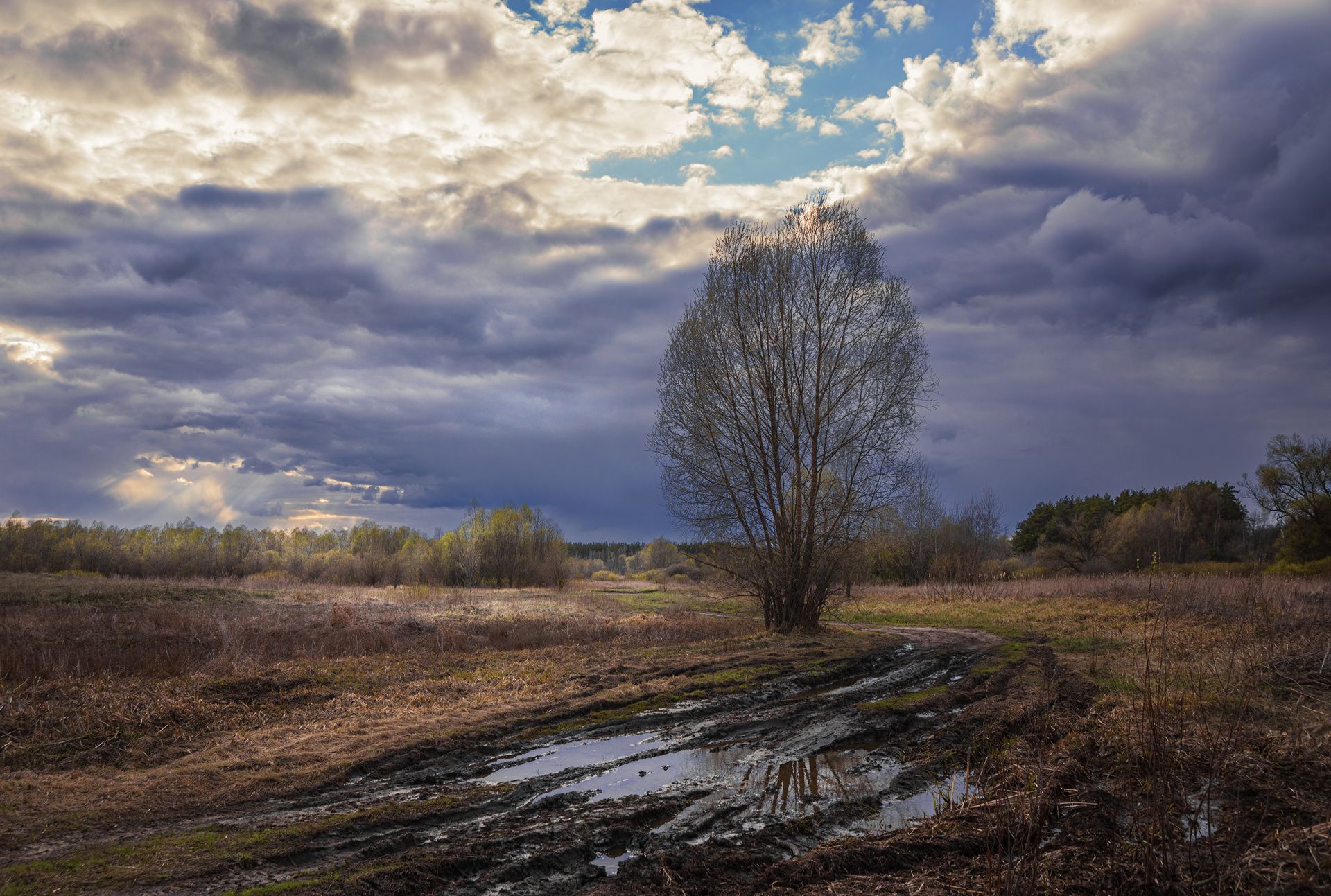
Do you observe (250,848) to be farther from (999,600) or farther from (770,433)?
(999,600)

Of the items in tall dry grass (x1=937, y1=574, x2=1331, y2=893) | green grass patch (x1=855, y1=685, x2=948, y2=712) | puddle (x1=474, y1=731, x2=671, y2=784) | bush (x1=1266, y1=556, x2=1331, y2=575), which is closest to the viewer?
tall dry grass (x1=937, y1=574, x2=1331, y2=893)

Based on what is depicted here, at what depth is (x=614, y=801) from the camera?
21.6 feet

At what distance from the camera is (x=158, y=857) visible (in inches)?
215

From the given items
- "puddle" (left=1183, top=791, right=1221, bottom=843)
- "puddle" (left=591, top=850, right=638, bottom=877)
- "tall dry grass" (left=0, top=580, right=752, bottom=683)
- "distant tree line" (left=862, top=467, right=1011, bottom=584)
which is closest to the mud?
"puddle" (left=591, top=850, right=638, bottom=877)

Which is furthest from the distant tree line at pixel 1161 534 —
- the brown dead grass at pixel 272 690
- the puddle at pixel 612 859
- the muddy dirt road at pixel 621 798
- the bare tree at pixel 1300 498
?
the puddle at pixel 612 859

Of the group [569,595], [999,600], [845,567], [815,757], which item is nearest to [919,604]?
[999,600]

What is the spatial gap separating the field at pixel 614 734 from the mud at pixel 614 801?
0.14 ft

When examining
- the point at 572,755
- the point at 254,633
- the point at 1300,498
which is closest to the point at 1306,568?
the point at 1300,498

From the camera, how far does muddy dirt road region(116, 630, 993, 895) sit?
5242 mm

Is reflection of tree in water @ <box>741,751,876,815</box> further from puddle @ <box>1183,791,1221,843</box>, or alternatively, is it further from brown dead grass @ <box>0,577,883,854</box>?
brown dead grass @ <box>0,577,883,854</box>

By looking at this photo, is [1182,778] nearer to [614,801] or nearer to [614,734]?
[614,801]

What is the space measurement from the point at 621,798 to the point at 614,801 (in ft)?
0.35

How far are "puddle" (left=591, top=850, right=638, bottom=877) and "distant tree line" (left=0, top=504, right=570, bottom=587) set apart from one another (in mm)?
58777

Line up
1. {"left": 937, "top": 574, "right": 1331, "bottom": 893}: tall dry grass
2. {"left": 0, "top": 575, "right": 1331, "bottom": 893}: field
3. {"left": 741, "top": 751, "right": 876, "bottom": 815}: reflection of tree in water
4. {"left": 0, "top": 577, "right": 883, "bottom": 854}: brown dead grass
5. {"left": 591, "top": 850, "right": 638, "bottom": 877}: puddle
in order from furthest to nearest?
1. {"left": 0, "top": 577, "right": 883, "bottom": 854}: brown dead grass
2. {"left": 741, "top": 751, "right": 876, "bottom": 815}: reflection of tree in water
3. {"left": 591, "top": 850, "right": 638, "bottom": 877}: puddle
4. {"left": 0, "top": 575, "right": 1331, "bottom": 893}: field
5. {"left": 937, "top": 574, "right": 1331, "bottom": 893}: tall dry grass
